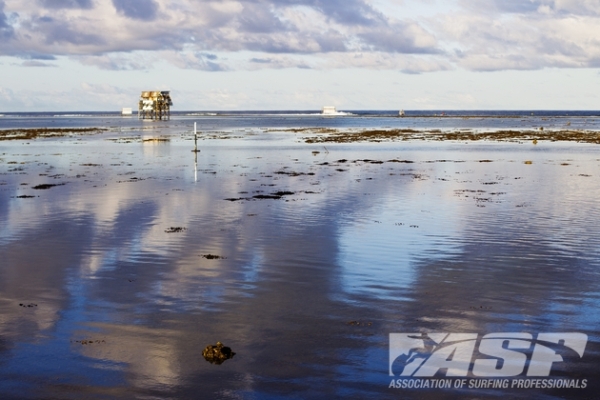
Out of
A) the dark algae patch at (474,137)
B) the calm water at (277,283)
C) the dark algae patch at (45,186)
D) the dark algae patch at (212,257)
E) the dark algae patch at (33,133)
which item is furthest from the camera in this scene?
the dark algae patch at (33,133)

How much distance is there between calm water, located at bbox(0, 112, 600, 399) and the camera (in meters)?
8.52

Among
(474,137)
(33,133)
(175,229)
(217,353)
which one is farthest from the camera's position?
(33,133)

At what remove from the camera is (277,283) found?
12.8 meters

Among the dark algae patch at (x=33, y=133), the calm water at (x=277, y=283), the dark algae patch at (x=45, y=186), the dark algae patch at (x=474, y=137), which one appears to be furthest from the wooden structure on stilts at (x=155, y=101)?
the calm water at (x=277, y=283)

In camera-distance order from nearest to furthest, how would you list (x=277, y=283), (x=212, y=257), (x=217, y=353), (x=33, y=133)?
(x=217, y=353)
(x=277, y=283)
(x=212, y=257)
(x=33, y=133)

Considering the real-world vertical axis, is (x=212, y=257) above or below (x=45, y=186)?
above

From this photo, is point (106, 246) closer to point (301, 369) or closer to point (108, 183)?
point (301, 369)

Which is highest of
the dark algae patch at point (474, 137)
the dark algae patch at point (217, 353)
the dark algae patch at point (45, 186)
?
the dark algae patch at point (217, 353)

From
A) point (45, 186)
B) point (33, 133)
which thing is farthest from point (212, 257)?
point (33, 133)

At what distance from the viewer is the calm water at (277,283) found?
8.52 metres

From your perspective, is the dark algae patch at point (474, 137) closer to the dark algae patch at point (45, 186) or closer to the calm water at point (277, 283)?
the dark algae patch at point (45, 186)

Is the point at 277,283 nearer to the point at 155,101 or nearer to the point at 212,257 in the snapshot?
the point at 212,257

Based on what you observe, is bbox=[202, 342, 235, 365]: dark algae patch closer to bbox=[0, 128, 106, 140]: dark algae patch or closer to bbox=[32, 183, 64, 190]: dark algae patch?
bbox=[32, 183, 64, 190]: dark algae patch

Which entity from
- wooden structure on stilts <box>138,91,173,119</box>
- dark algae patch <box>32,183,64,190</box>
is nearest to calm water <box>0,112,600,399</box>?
dark algae patch <box>32,183,64,190</box>
